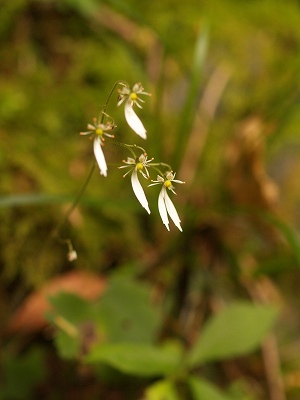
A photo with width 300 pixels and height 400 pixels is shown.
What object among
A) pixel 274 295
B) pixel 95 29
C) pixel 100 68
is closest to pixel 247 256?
pixel 274 295

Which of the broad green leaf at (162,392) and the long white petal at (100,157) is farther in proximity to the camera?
the broad green leaf at (162,392)

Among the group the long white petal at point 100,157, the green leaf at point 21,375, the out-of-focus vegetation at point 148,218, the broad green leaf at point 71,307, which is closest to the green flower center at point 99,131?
the long white petal at point 100,157

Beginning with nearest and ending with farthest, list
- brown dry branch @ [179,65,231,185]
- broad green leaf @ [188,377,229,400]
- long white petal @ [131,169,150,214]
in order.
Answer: long white petal @ [131,169,150,214]
broad green leaf @ [188,377,229,400]
brown dry branch @ [179,65,231,185]

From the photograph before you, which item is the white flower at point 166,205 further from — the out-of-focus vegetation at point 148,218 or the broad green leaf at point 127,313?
the broad green leaf at point 127,313

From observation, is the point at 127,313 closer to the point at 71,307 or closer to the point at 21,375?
the point at 71,307

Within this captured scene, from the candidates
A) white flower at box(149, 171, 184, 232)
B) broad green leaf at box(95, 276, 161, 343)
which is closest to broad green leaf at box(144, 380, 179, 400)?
broad green leaf at box(95, 276, 161, 343)

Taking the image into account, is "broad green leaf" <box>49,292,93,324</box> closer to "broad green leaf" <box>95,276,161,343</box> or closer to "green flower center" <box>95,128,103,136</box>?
"broad green leaf" <box>95,276,161,343</box>

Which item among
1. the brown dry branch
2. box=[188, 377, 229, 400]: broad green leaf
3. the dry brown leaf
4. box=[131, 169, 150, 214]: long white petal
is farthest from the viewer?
the brown dry branch

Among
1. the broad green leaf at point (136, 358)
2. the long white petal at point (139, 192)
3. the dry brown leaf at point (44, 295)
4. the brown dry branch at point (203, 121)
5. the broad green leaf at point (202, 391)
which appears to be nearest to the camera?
the long white petal at point (139, 192)
